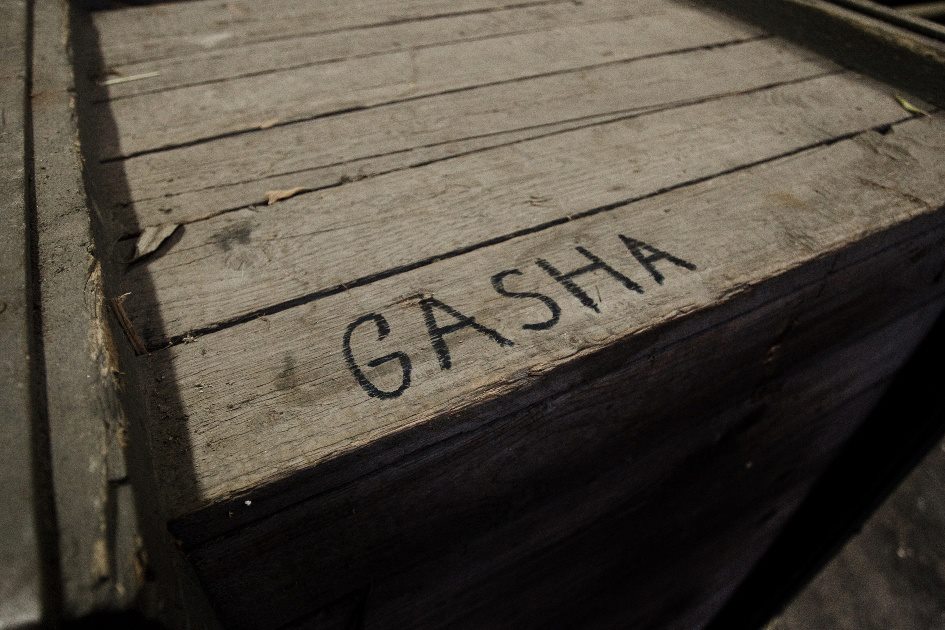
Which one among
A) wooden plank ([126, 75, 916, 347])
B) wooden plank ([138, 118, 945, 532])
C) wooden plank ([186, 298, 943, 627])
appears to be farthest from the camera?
wooden plank ([126, 75, 916, 347])

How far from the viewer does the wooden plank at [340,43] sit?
1.70m

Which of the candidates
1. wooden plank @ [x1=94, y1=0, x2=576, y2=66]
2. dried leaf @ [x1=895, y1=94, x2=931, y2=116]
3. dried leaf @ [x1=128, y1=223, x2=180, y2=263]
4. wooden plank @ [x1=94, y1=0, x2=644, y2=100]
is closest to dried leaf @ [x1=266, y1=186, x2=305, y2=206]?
dried leaf @ [x1=128, y1=223, x2=180, y2=263]

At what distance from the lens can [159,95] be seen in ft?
5.32

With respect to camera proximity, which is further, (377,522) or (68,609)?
(377,522)

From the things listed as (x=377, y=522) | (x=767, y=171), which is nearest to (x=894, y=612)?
(x=767, y=171)

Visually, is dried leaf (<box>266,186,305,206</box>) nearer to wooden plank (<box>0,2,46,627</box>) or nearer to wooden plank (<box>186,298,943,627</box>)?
wooden plank (<box>0,2,46,627</box>)

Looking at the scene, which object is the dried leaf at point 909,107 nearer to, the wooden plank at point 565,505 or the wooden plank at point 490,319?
the wooden plank at point 490,319

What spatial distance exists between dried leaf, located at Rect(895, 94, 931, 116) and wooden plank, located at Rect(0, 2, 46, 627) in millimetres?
1947

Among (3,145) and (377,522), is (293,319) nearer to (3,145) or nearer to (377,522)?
(377,522)

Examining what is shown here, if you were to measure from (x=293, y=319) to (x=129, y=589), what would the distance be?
1.67 ft

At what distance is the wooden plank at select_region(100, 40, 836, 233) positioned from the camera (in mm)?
1285

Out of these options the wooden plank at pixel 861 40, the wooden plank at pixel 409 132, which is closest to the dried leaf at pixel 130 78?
the wooden plank at pixel 409 132

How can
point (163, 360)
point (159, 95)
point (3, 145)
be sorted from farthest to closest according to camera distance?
point (159, 95) < point (3, 145) < point (163, 360)

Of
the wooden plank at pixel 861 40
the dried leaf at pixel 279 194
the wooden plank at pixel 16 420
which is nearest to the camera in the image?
the wooden plank at pixel 16 420
